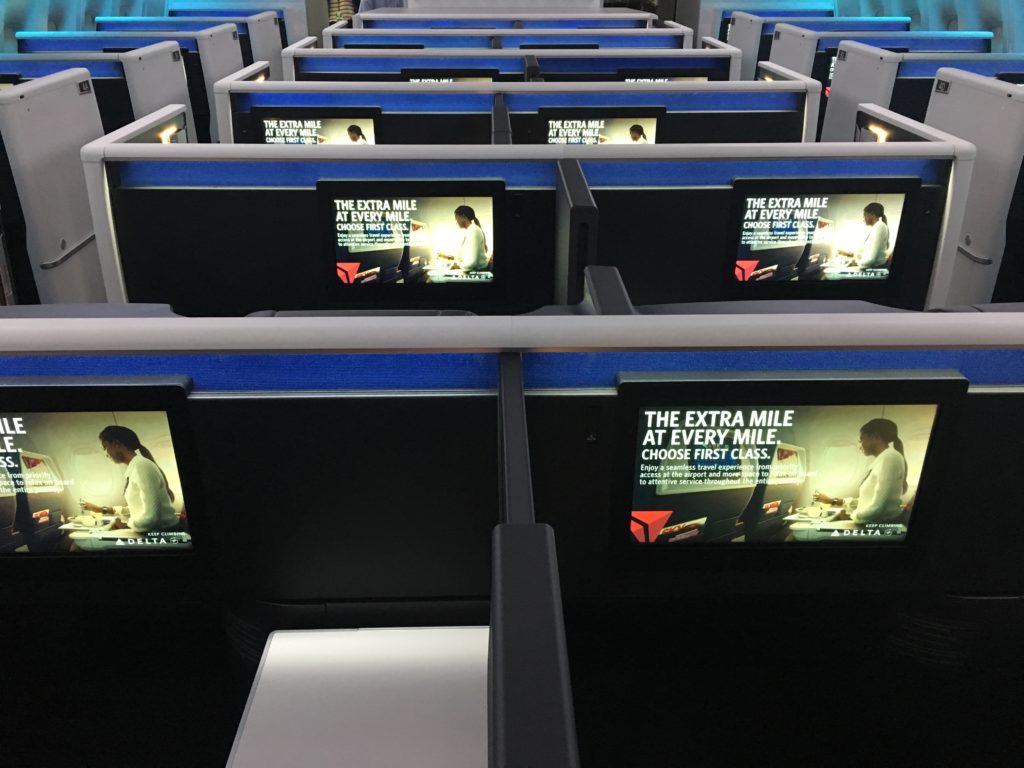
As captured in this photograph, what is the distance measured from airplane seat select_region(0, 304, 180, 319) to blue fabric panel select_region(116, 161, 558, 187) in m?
0.81

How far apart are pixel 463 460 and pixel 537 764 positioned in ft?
2.09

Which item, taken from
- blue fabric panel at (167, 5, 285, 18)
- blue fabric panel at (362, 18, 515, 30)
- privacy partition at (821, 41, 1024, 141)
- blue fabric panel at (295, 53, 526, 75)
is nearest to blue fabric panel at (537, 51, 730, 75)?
blue fabric panel at (295, 53, 526, 75)

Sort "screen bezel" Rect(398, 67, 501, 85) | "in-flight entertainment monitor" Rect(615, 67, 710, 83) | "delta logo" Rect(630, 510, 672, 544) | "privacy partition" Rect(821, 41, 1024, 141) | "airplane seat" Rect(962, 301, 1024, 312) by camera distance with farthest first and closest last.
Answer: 1. "privacy partition" Rect(821, 41, 1024, 141)
2. "in-flight entertainment monitor" Rect(615, 67, 710, 83)
3. "screen bezel" Rect(398, 67, 501, 85)
4. "airplane seat" Rect(962, 301, 1024, 312)
5. "delta logo" Rect(630, 510, 672, 544)

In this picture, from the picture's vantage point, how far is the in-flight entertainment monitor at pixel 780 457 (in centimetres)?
106

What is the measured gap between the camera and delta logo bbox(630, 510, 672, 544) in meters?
1.14

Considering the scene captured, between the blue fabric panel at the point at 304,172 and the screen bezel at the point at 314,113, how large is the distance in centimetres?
91

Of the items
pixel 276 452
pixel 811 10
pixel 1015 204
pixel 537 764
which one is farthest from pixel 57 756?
pixel 811 10

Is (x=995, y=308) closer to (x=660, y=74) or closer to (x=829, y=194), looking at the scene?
(x=829, y=194)

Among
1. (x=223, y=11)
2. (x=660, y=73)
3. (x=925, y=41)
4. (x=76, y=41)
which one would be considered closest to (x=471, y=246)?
(x=660, y=73)

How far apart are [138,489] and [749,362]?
79 centimetres

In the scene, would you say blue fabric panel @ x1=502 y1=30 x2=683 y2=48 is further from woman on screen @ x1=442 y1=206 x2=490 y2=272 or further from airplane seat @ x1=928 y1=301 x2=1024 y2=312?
airplane seat @ x1=928 y1=301 x2=1024 y2=312

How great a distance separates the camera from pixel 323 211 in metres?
2.11

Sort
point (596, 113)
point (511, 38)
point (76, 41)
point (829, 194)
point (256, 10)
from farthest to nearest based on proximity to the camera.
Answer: point (256, 10) < point (76, 41) < point (511, 38) < point (596, 113) < point (829, 194)

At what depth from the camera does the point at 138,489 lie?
1095 mm
